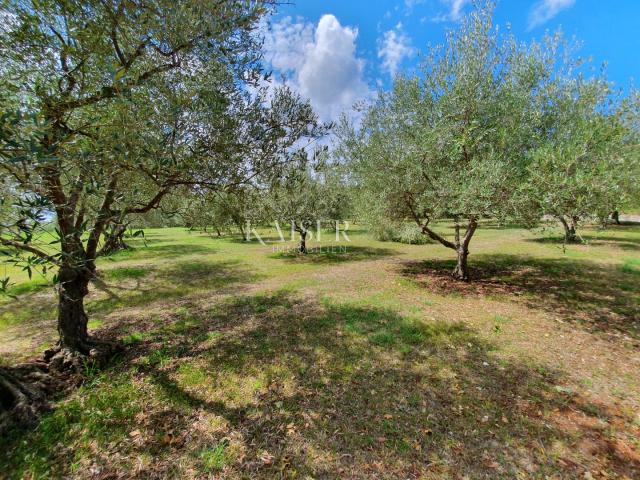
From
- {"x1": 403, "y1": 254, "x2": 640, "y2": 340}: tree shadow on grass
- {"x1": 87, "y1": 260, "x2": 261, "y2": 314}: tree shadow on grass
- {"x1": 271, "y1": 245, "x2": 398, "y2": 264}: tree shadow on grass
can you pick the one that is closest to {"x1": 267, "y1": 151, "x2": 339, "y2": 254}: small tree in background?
{"x1": 271, "y1": 245, "x2": 398, "y2": 264}: tree shadow on grass

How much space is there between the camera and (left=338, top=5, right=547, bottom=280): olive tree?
900 centimetres

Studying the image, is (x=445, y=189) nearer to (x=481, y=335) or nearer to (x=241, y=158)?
(x=481, y=335)

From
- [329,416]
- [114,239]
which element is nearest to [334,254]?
[329,416]

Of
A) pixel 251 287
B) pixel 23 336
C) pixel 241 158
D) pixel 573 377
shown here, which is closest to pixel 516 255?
pixel 573 377

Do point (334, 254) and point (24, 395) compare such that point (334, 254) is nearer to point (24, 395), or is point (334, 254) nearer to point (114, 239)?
point (114, 239)

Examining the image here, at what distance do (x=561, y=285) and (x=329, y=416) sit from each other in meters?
13.2

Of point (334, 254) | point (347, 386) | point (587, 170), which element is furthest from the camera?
point (334, 254)

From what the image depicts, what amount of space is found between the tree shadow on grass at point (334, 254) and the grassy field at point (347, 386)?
8.08 meters

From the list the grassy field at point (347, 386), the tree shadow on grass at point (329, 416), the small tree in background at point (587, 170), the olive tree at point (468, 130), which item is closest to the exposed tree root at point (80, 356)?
the grassy field at point (347, 386)

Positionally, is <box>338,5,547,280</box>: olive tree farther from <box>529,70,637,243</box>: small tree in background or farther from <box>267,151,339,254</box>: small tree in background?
<box>267,151,339,254</box>: small tree in background

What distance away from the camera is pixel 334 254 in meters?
22.1

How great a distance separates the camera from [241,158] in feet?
19.0

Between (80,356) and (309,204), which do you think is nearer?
(80,356)

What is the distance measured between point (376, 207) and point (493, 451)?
9.54 meters
